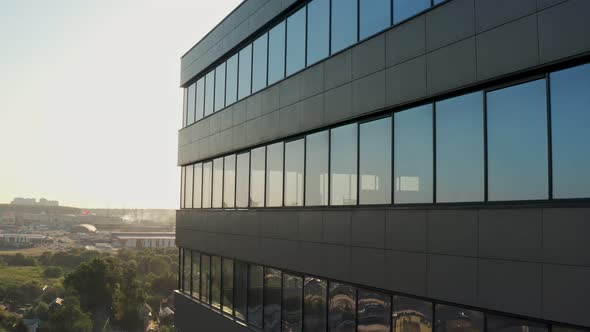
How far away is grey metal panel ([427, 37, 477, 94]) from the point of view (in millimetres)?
11157

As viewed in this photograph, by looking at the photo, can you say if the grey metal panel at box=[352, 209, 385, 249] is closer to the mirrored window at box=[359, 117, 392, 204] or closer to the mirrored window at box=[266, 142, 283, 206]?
the mirrored window at box=[359, 117, 392, 204]

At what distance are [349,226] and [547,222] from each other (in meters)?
5.96

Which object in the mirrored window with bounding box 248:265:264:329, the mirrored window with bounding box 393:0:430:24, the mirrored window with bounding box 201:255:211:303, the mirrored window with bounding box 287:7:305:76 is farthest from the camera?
the mirrored window with bounding box 201:255:211:303

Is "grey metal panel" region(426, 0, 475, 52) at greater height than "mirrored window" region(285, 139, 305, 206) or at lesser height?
greater

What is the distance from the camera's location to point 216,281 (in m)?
24.3

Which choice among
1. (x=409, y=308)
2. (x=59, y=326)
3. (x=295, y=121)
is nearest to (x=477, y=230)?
(x=409, y=308)

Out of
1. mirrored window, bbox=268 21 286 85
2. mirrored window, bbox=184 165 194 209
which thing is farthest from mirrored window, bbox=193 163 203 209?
mirrored window, bbox=268 21 286 85

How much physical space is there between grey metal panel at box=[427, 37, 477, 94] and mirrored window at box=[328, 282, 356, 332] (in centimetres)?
553

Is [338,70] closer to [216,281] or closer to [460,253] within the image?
[460,253]

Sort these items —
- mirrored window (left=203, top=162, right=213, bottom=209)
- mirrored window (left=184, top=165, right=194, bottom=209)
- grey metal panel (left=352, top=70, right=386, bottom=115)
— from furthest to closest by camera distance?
mirrored window (left=184, top=165, right=194, bottom=209) < mirrored window (left=203, top=162, right=213, bottom=209) < grey metal panel (left=352, top=70, right=386, bottom=115)

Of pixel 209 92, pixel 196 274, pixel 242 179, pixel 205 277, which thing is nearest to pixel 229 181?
pixel 242 179

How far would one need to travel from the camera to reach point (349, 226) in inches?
581

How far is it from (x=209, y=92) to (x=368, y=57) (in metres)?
13.3

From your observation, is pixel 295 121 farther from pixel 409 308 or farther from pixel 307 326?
pixel 409 308
